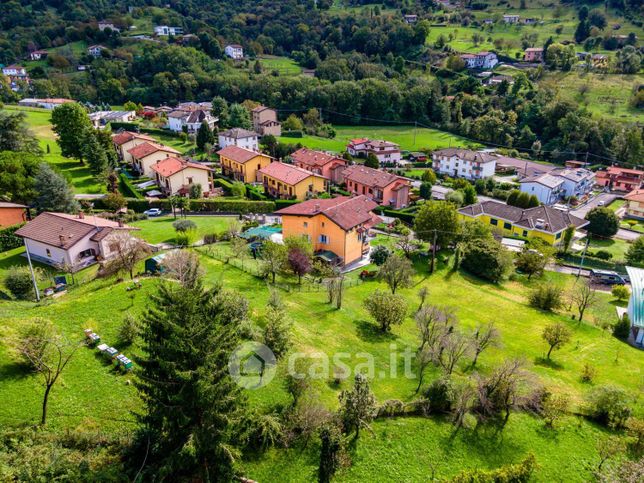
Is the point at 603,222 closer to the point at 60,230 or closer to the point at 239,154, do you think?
the point at 239,154

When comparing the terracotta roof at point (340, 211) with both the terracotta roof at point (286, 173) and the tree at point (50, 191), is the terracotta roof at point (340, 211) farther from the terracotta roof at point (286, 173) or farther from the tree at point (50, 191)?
the tree at point (50, 191)

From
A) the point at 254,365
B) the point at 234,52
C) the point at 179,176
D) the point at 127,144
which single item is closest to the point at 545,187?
the point at 179,176

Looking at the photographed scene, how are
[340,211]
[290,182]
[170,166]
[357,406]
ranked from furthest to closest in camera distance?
[290,182], [170,166], [340,211], [357,406]

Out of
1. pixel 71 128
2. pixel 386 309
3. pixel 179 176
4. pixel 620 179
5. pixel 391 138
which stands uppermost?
pixel 71 128

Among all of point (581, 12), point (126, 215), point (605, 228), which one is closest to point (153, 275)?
point (126, 215)

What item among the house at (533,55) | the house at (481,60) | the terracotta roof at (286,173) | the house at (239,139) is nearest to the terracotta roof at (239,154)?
the terracotta roof at (286,173)
